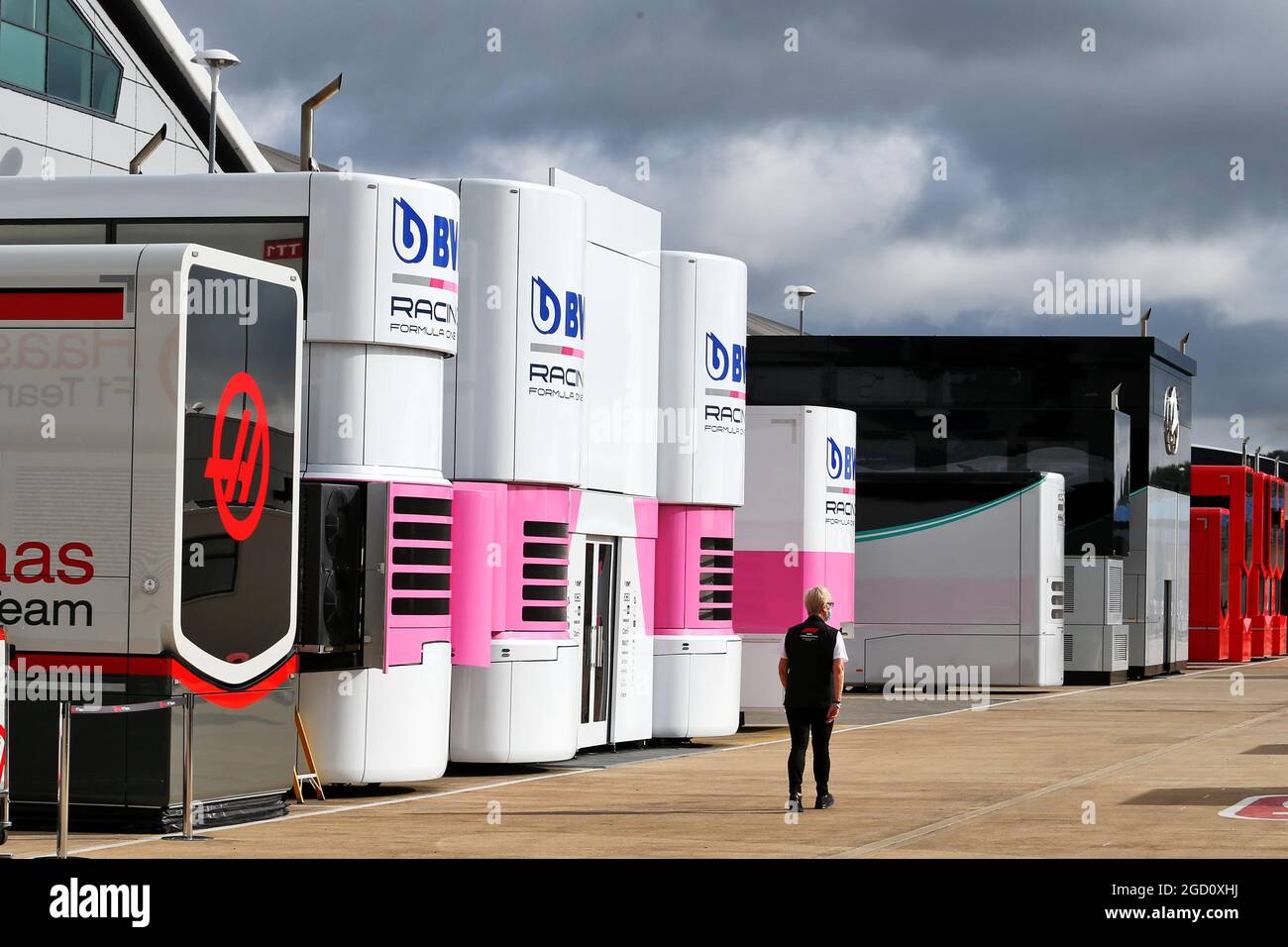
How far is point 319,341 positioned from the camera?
1656 cm

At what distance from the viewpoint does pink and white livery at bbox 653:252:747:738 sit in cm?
2233

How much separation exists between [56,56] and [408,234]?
24.5 meters

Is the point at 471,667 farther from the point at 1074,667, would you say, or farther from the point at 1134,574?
the point at 1134,574

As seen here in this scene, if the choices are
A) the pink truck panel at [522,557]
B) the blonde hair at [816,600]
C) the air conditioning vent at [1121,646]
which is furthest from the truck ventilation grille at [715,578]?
the air conditioning vent at [1121,646]

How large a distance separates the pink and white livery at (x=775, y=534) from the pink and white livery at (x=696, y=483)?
10.5 ft

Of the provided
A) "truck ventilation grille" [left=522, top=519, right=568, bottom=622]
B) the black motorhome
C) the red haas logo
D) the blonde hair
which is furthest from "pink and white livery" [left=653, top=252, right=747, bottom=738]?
the black motorhome

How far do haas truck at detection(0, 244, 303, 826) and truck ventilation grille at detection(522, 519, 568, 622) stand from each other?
173 inches

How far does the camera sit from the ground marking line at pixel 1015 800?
1332 centimetres

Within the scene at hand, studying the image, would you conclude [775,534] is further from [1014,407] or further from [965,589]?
[1014,407]

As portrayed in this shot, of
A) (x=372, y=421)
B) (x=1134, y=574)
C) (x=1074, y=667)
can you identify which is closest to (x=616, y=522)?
(x=372, y=421)

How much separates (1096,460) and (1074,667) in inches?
160

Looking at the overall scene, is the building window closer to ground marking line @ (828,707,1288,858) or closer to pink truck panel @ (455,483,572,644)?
pink truck panel @ (455,483,572,644)
